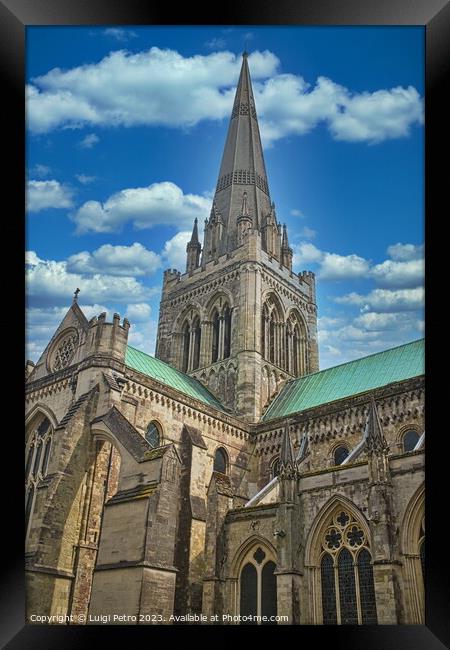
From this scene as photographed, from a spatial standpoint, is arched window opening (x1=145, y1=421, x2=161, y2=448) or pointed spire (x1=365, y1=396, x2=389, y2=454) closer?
pointed spire (x1=365, y1=396, x2=389, y2=454)

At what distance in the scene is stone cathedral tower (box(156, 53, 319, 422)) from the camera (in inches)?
1179

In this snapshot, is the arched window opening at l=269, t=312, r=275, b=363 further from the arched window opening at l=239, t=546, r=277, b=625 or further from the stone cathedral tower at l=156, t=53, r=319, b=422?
the arched window opening at l=239, t=546, r=277, b=625

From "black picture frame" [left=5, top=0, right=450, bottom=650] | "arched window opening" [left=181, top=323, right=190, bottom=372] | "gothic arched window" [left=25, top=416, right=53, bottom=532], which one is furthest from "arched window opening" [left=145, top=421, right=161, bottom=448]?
"black picture frame" [left=5, top=0, right=450, bottom=650]

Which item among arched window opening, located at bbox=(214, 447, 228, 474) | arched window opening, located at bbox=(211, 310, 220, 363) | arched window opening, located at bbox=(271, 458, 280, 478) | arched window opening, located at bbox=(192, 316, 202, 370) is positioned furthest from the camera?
arched window opening, located at bbox=(192, 316, 202, 370)

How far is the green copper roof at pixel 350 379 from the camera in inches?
960

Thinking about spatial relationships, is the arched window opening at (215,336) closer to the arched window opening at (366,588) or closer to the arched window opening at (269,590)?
the arched window opening at (269,590)

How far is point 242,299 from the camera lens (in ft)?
101

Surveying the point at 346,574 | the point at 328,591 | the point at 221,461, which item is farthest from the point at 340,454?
the point at 328,591

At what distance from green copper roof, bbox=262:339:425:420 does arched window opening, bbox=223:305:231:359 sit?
3.55 meters

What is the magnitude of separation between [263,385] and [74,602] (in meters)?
15.0

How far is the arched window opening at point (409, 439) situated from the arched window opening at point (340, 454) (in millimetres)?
2428

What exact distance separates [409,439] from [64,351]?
44.6ft

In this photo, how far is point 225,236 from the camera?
3478cm

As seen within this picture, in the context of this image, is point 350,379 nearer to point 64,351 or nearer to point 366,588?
point 366,588
